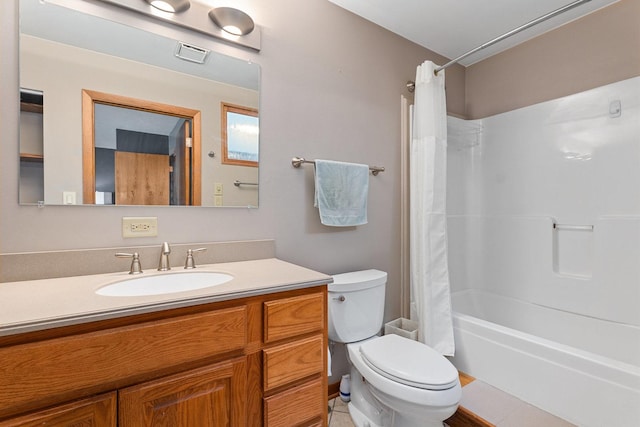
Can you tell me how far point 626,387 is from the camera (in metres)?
1.26

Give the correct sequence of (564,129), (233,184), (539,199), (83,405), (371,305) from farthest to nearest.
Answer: (539,199)
(564,129)
(371,305)
(233,184)
(83,405)

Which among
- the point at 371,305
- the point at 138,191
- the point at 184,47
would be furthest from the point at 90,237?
the point at 371,305

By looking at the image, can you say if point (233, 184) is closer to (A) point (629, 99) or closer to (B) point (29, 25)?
(B) point (29, 25)

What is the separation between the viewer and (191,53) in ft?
4.40

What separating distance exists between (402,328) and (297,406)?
1147 mm

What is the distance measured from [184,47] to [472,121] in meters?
2.24

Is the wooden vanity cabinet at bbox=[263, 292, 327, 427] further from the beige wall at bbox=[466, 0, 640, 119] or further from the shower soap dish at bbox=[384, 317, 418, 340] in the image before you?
the beige wall at bbox=[466, 0, 640, 119]

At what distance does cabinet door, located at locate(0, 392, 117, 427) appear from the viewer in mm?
659

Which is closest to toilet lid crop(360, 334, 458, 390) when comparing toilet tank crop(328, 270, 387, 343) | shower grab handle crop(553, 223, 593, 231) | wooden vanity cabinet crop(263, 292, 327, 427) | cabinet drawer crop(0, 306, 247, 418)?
toilet tank crop(328, 270, 387, 343)

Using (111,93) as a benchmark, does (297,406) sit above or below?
below

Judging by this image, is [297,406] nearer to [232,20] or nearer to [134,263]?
[134,263]

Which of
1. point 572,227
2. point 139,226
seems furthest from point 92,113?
point 572,227

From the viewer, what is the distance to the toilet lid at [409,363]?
3.91 feet

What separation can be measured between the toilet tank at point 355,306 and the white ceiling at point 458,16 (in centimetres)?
164
